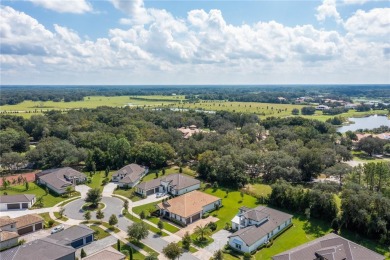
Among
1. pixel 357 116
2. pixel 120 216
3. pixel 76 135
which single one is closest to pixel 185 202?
pixel 120 216

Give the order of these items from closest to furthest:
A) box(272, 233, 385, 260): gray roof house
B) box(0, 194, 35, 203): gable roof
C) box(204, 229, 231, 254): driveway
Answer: box(272, 233, 385, 260): gray roof house
box(204, 229, 231, 254): driveway
box(0, 194, 35, 203): gable roof

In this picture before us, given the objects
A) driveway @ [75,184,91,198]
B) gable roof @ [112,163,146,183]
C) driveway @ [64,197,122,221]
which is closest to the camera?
driveway @ [64,197,122,221]

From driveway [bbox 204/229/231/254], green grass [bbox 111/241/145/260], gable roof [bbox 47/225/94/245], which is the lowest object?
driveway [bbox 204/229/231/254]

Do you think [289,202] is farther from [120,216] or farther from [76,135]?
[76,135]

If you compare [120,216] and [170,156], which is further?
[170,156]

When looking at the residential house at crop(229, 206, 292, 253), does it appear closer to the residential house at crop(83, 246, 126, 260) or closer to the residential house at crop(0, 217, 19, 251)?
the residential house at crop(83, 246, 126, 260)

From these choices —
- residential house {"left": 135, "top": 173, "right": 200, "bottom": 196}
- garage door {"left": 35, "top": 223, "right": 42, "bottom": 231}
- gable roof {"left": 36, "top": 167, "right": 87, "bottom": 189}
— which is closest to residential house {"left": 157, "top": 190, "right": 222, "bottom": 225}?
residential house {"left": 135, "top": 173, "right": 200, "bottom": 196}

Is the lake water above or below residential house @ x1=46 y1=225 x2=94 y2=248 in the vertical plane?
above
